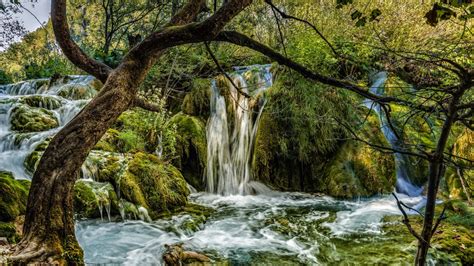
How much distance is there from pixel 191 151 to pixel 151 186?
270cm

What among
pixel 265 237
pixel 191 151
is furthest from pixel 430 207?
pixel 191 151

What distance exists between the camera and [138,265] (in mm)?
4027

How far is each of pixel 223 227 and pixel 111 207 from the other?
1974mm

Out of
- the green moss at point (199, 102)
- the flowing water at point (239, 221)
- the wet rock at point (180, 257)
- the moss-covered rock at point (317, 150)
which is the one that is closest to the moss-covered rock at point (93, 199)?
the flowing water at point (239, 221)

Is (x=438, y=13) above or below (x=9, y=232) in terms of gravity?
above

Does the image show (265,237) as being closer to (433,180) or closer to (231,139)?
(231,139)

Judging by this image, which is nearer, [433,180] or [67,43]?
→ [433,180]

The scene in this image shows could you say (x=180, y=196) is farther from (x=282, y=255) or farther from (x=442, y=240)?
(x=442, y=240)

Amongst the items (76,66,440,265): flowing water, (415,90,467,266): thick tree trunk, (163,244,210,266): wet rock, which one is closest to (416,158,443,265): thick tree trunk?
(415,90,467,266): thick tree trunk

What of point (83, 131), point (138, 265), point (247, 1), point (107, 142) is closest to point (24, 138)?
point (107, 142)

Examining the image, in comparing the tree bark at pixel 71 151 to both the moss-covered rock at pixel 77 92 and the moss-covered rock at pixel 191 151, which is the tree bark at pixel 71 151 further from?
the moss-covered rock at pixel 77 92

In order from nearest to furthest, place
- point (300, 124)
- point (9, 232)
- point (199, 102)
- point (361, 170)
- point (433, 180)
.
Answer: point (433, 180) < point (9, 232) < point (361, 170) < point (300, 124) < point (199, 102)

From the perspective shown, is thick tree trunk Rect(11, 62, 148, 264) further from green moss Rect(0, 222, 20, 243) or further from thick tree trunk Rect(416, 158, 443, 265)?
thick tree trunk Rect(416, 158, 443, 265)

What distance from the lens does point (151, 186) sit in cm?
600
